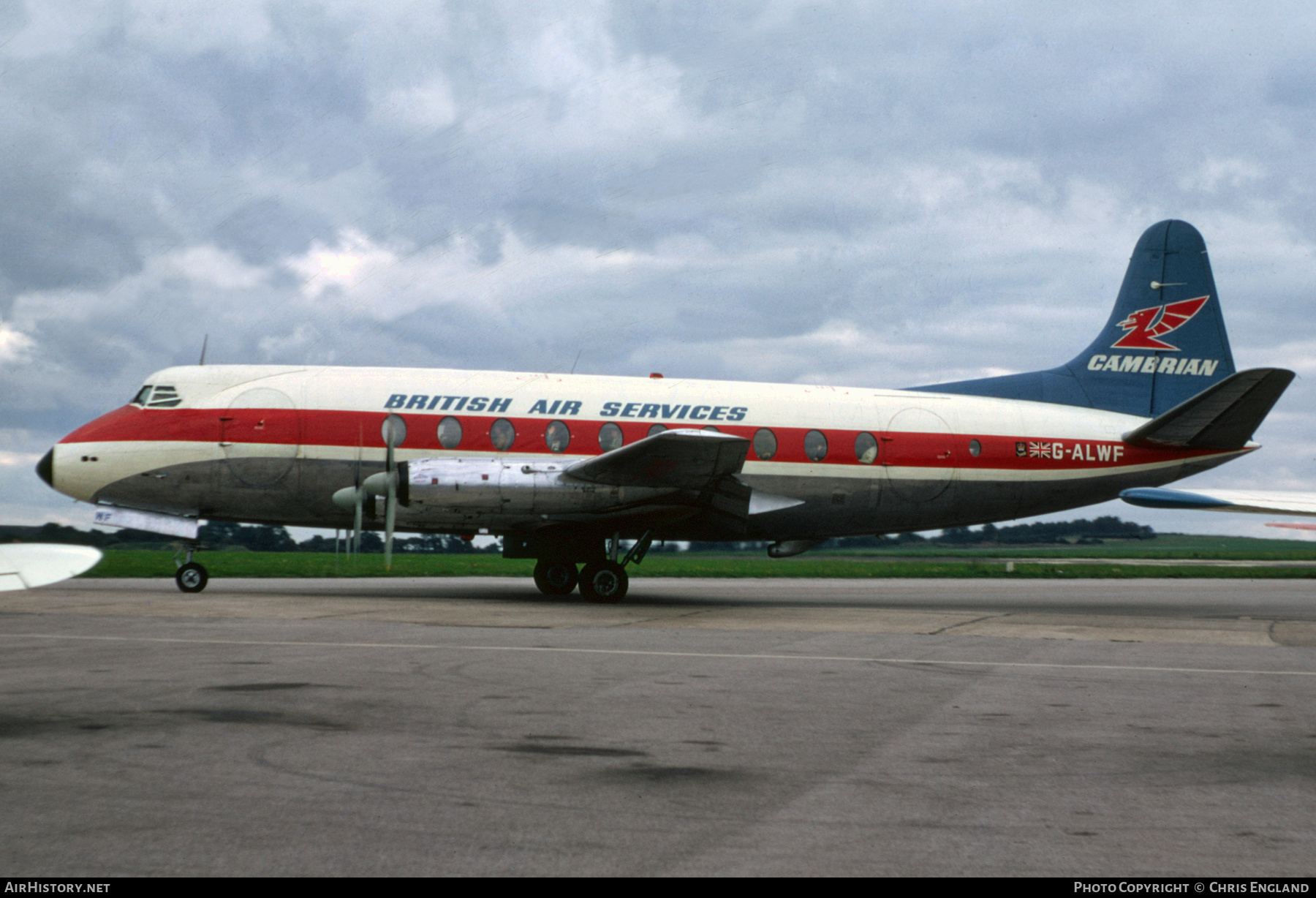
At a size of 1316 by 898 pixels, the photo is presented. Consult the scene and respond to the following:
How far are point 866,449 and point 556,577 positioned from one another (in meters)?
6.85

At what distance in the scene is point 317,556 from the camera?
51.4 meters

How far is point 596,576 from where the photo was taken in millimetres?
18672

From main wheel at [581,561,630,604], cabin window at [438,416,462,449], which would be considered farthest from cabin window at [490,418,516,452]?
main wheel at [581,561,630,604]

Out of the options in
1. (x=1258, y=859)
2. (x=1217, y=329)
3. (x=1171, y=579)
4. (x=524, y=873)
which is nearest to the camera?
(x=524, y=873)

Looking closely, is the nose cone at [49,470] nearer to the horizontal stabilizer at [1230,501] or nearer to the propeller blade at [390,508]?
the propeller blade at [390,508]

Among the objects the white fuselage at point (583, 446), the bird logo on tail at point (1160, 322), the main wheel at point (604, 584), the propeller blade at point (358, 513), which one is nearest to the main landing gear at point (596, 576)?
the main wheel at point (604, 584)

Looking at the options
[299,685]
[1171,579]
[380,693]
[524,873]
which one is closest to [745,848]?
[524,873]

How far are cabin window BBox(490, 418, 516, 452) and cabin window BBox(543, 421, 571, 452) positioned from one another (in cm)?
64

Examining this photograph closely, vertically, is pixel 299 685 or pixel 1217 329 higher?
pixel 1217 329

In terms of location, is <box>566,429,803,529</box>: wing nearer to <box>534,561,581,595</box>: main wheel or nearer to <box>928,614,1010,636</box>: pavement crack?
<box>534,561,581,595</box>: main wheel

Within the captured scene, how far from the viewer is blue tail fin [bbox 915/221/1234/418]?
2222 centimetres

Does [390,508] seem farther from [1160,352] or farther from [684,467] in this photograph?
[1160,352]

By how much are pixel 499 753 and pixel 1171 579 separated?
3533cm

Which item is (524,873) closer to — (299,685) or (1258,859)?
(1258,859)
